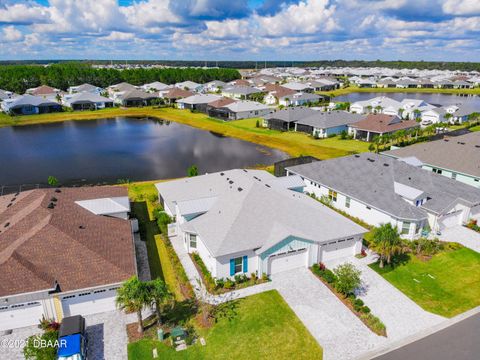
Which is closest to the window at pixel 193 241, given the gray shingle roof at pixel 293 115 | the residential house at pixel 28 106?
the gray shingle roof at pixel 293 115

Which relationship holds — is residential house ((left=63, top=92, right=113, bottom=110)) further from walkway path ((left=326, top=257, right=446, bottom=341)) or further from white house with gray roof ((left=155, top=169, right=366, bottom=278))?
walkway path ((left=326, top=257, right=446, bottom=341))

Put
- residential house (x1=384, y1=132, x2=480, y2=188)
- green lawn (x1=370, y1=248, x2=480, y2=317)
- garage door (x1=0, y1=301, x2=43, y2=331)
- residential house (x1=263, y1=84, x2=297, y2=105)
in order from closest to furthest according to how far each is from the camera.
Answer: garage door (x1=0, y1=301, x2=43, y2=331) < green lawn (x1=370, y1=248, x2=480, y2=317) < residential house (x1=384, y1=132, x2=480, y2=188) < residential house (x1=263, y1=84, x2=297, y2=105)

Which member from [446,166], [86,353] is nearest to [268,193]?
[86,353]

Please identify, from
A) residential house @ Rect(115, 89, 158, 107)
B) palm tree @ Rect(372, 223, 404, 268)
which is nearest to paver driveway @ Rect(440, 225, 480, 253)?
palm tree @ Rect(372, 223, 404, 268)

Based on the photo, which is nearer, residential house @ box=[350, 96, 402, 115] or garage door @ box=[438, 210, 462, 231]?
garage door @ box=[438, 210, 462, 231]

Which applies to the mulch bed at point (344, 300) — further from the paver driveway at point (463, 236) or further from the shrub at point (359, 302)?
the paver driveway at point (463, 236)
